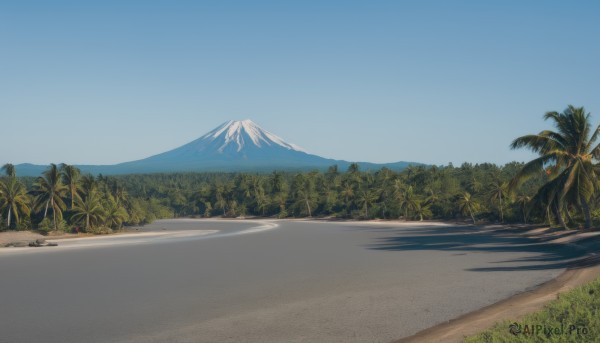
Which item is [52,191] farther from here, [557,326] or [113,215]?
[557,326]

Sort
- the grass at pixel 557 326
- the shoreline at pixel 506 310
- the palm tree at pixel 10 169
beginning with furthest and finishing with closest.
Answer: the palm tree at pixel 10 169
the shoreline at pixel 506 310
the grass at pixel 557 326

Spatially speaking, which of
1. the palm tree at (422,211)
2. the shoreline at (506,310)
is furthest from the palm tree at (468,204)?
the shoreline at (506,310)

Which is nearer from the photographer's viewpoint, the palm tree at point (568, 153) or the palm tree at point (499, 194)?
the palm tree at point (568, 153)

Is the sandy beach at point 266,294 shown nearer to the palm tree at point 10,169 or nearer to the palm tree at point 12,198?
the palm tree at point 12,198

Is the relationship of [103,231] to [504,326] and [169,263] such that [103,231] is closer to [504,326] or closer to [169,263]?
[169,263]

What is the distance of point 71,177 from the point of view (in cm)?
7412

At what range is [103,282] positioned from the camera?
23641 millimetres

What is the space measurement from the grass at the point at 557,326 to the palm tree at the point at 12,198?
68.4 meters

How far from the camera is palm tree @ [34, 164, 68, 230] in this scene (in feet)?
225

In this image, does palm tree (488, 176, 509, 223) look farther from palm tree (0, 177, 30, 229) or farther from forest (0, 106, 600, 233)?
palm tree (0, 177, 30, 229)

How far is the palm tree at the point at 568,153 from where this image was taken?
113 feet

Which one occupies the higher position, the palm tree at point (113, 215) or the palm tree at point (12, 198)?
the palm tree at point (12, 198)

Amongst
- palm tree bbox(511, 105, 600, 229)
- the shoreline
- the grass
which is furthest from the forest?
the grass

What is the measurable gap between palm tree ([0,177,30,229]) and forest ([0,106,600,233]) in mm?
137
